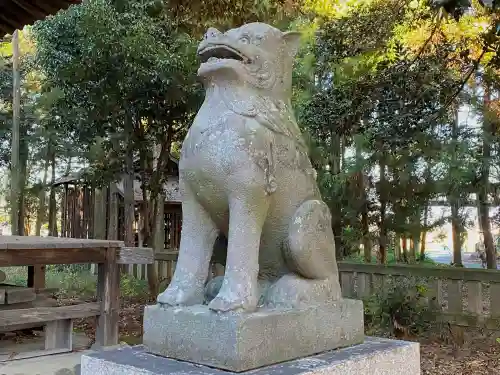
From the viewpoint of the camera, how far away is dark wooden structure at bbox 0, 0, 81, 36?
9.98ft

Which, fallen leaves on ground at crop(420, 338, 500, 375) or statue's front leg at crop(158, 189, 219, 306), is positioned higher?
statue's front leg at crop(158, 189, 219, 306)

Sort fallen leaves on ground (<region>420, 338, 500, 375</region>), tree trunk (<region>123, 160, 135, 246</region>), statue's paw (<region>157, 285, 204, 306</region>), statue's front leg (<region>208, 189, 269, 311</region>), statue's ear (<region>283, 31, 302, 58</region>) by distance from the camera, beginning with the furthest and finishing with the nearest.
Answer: tree trunk (<region>123, 160, 135, 246</region>) → fallen leaves on ground (<region>420, 338, 500, 375</region>) → statue's ear (<region>283, 31, 302, 58</region>) → statue's paw (<region>157, 285, 204, 306</region>) → statue's front leg (<region>208, 189, 269, 311</region>)

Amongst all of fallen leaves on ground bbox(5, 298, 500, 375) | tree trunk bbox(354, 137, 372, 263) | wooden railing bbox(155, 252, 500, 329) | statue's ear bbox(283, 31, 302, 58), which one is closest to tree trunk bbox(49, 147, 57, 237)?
fallen leaves on ground bbox(5, 298, 500, 375)

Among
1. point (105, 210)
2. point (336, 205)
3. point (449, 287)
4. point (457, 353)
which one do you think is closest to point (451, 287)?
point (449, 287)

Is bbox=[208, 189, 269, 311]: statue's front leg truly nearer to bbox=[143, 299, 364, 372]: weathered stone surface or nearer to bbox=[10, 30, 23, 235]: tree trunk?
bbox=[143, 299, 364, 372]: weathered stone surface

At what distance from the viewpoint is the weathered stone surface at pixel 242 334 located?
5.62 ft

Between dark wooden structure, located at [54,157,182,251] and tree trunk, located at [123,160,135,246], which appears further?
dark wooden structure, located at [54,157,182,251]

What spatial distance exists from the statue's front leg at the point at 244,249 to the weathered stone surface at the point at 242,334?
3.0 inches

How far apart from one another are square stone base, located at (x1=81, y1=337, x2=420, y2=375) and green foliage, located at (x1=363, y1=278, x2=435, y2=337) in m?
3.93

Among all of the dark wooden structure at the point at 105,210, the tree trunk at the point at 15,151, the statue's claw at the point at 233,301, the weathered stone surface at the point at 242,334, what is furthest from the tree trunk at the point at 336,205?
the tree trunk at the point at 15,151

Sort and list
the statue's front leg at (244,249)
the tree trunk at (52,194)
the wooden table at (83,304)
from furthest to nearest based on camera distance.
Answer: the tree trunk at (52,194), the wooden table at (83,304), the statue's front leg at (244,249)

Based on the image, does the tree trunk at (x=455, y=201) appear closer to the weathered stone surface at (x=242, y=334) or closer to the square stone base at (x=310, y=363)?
the square stone base at (x=310, y=363)

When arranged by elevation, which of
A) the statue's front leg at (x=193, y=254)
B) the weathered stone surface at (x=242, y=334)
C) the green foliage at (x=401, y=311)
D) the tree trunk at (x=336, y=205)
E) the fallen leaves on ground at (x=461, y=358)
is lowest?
the fallen leaves on ground at (x=461, y=358)

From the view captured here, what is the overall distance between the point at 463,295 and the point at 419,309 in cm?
59
